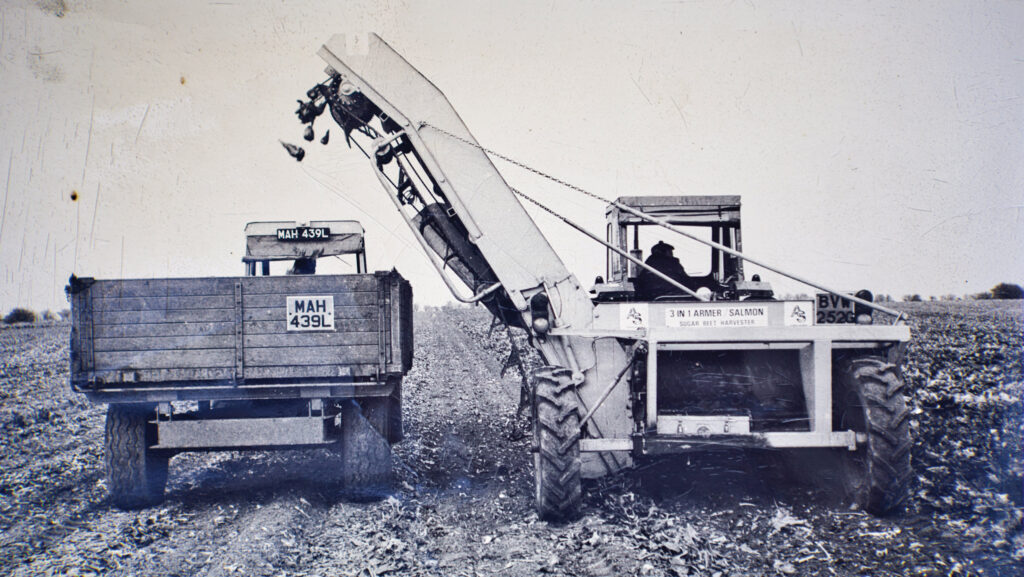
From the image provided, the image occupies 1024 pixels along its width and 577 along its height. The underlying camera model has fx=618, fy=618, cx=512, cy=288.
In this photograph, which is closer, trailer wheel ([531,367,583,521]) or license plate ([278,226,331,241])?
trailer wheel ([531,367,583,521])

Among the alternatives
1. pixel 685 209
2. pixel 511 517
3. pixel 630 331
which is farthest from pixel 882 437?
pixel 511 517

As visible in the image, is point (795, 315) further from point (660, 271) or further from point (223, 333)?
point (223, 333)

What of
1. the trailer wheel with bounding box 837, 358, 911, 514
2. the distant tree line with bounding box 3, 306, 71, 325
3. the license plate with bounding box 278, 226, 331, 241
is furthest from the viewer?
the distant tree line with bounding box 3, 306, 71, 325

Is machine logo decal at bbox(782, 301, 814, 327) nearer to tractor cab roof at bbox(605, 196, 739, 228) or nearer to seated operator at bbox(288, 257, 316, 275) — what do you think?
tractor cab roof at bbox(605, 196, 739, 228)

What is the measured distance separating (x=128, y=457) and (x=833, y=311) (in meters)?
6.81

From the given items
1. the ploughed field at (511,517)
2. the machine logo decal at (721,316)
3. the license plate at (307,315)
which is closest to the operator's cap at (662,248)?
the machine logo decal at (721,316)

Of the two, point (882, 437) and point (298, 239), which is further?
point (298, 239)

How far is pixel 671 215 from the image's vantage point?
21.0ft

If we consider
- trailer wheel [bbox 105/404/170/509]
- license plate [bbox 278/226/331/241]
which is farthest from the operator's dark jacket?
trailer wheel [bbox 105/404/170/509]

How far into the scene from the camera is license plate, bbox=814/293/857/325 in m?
5.81

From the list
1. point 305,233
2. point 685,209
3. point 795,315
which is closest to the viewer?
point 795,315

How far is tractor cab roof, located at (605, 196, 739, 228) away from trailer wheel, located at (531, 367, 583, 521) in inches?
86.3

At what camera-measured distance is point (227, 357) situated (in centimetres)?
578

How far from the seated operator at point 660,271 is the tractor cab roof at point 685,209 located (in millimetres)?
320
